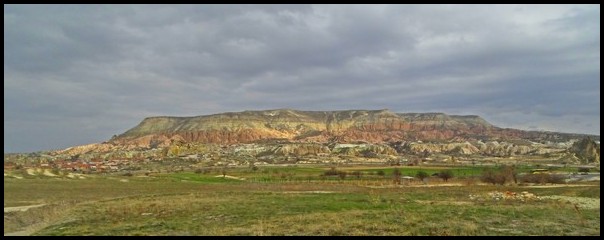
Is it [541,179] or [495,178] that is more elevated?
[495,178]

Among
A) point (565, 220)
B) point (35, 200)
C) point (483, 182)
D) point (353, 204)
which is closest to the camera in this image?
point (565, 220)

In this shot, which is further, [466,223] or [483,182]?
[483,182]

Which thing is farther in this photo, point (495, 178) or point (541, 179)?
point (541, 179)

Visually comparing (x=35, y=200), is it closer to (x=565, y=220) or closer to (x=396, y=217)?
(x=396, y=217)

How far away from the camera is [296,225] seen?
2100 centimetres

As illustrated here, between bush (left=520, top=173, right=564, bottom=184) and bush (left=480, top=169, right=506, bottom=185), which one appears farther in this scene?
bush (left=480, top=169, right=506, bottom=185)

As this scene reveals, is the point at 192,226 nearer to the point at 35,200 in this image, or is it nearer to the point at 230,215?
the point at 230,215

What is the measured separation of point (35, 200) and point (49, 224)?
1464cm

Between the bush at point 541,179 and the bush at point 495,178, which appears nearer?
the bush at point 541,179

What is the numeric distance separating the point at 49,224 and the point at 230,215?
28.3 ft
